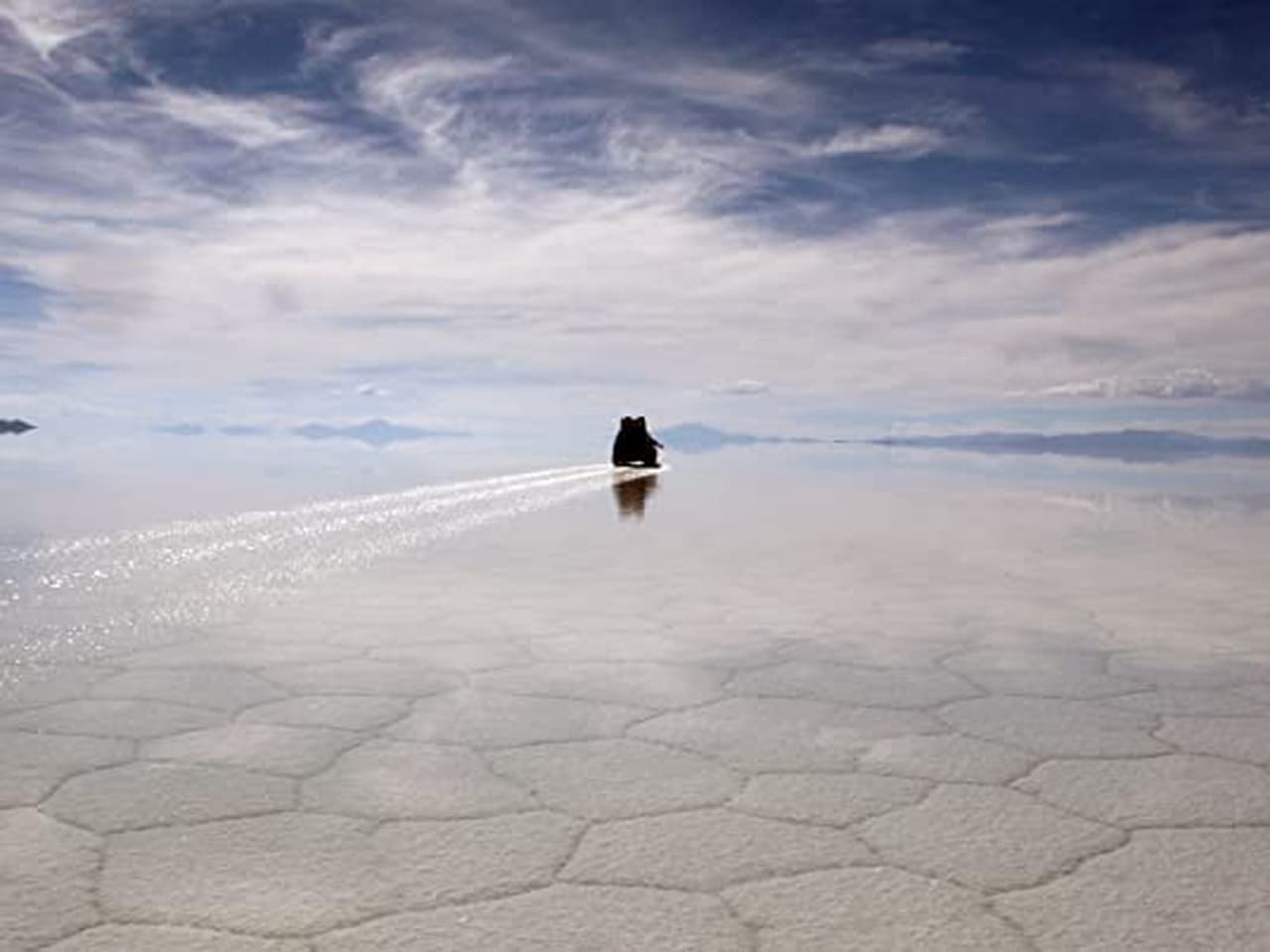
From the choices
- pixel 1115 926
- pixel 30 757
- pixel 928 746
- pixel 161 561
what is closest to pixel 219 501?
pixel 161 561

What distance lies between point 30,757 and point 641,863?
1.54 meters

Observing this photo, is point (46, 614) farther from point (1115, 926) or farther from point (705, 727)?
point (1115, 926)

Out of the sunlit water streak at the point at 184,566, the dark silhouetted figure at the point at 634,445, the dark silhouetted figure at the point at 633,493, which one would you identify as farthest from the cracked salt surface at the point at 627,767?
the dark silhouetted figure at the point at 634,445

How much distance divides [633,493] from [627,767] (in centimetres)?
1055

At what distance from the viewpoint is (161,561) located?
6.30m

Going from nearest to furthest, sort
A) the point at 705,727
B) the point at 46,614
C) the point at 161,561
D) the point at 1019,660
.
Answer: the point at 705,727, the point at 1019,660, the point at 46,614, the point at 161,561

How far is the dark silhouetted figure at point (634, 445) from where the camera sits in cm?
1970

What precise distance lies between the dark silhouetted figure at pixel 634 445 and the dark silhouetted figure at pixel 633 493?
1.55 metres

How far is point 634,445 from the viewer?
20.2 m

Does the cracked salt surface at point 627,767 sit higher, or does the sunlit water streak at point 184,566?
the sunlit water streak at point 184,566

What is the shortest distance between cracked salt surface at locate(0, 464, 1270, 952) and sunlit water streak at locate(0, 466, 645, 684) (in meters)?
0.04

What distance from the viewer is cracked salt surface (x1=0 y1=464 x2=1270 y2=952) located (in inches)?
68.3

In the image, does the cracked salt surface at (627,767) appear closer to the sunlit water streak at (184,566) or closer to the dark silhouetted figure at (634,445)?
the sunlit water streak at (184,566)

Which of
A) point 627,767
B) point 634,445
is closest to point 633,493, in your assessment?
point 634,445
